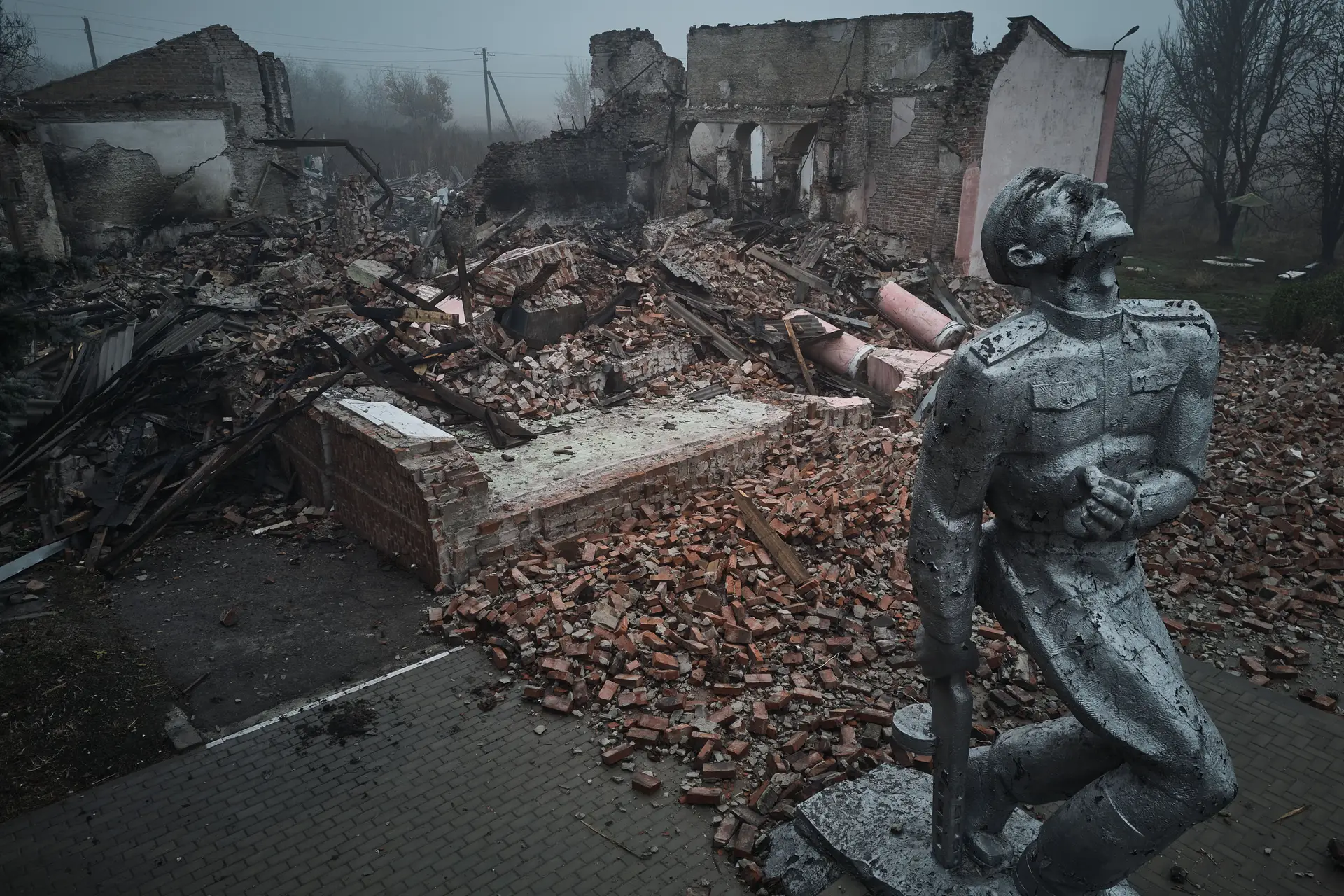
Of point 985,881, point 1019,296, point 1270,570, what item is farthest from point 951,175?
point 985,881

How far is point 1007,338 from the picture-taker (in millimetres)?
2641

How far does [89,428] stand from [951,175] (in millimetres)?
14156

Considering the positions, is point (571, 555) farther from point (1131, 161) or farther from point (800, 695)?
point (1131, 161)

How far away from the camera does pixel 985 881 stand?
3.32 m

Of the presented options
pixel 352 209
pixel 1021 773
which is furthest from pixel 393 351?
pixel 352 209

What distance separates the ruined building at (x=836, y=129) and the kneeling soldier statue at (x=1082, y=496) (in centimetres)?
1435

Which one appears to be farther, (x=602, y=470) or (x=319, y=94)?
(x=319, y=94)

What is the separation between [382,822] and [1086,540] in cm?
376

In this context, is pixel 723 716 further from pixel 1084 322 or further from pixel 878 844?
pixel 1084 322

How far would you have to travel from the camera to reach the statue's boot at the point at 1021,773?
3.09 metres

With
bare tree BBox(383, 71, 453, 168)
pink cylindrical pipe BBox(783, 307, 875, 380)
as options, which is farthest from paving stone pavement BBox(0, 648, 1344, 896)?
bare tree BBox(383, 71, 453, 168)

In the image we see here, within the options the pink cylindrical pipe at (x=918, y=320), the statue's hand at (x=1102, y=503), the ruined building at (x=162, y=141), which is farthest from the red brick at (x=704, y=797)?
the ruined building at (x=162, y=141)

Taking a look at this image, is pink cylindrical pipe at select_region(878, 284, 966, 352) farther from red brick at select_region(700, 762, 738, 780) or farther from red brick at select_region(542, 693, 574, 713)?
red brick at select_region(700, 762, 738, 780)

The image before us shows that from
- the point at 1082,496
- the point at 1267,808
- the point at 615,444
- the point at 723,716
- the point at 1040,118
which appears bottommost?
the point at 1267,808
